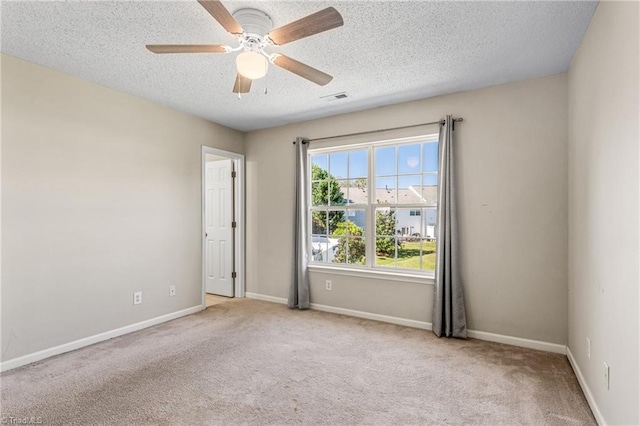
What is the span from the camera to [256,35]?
6.68 ft

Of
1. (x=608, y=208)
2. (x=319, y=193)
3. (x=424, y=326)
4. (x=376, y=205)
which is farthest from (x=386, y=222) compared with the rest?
(x=608, y=208)

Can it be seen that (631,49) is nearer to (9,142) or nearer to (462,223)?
(462,223)

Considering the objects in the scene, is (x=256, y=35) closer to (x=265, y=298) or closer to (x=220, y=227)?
(x=220, y=227)

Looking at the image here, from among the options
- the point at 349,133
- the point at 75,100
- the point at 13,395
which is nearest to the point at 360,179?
the point at 349,133

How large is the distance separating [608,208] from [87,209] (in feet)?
13.3

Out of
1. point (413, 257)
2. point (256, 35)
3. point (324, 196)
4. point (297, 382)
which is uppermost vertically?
point (256, 35)

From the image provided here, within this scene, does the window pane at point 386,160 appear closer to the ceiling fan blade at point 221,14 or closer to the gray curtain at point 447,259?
the gray curtain at point 447,259

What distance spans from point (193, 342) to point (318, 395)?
5.03 ft

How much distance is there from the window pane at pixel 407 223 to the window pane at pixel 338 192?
732mm

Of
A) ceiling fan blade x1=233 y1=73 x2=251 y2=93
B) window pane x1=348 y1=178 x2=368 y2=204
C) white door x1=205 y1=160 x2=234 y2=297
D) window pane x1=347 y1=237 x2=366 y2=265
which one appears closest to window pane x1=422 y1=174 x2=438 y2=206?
window pane x1=348 y1=178 x2=368 y2=204

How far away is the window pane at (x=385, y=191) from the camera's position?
3.81 metres

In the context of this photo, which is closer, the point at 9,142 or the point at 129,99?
the point at 9,142

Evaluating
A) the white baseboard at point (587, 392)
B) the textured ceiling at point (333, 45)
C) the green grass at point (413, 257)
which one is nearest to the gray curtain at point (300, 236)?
the textured ceiling at point (333, 45)

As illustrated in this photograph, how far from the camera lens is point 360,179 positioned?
4047mm
